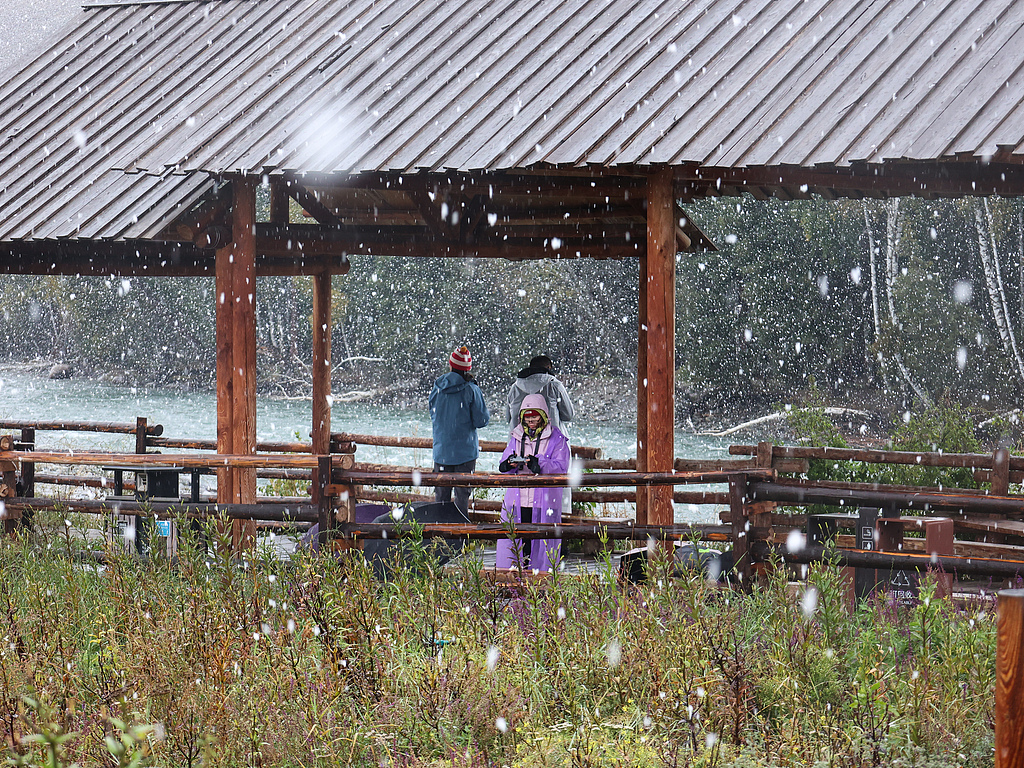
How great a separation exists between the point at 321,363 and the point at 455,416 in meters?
3.30

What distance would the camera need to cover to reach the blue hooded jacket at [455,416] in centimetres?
936

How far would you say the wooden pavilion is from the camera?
6.95 m

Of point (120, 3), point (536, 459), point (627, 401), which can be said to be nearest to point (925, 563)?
point (536, 459)

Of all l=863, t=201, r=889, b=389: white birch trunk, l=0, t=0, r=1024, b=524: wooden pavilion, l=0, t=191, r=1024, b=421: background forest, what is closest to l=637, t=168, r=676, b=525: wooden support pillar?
l=0, t=0, r=1024, b=524: wooden pavilion

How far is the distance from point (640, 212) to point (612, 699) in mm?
6026

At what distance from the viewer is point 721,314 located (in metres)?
35.4

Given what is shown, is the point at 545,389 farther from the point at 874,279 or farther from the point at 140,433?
the point at 874,279

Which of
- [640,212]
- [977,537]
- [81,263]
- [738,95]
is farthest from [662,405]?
[81,263]

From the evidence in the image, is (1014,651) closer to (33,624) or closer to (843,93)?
(33,624)

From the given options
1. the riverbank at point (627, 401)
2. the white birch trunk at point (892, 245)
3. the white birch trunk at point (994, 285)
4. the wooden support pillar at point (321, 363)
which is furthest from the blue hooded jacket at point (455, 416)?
the white birch trunk at point (892, 245)

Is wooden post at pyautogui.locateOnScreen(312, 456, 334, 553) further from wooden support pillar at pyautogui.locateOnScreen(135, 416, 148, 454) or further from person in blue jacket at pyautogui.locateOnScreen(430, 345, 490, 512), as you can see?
wooden support pillar at pyautogui.locateOnScreen(135, 416, 148, 454)

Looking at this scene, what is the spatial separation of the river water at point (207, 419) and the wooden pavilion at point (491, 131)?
47.9ft

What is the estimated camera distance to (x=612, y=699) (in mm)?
4387

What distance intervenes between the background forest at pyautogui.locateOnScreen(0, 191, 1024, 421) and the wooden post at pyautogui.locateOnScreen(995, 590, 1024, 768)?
27.8 meters
